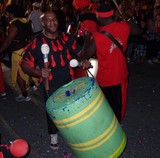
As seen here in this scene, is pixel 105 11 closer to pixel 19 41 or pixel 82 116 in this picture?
pixel 82 116

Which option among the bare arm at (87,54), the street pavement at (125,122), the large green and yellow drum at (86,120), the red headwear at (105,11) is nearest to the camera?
the large green and yellow drum at (86,120)

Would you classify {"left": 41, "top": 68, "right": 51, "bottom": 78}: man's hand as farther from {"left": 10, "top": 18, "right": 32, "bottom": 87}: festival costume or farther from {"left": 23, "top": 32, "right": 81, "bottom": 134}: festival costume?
{"left": 10, "top": 18, "right": 32, "bottom": 87}: festival costume

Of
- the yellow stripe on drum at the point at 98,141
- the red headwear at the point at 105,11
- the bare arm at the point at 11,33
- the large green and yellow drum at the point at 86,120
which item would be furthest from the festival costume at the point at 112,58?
the bare arm at the point at 11,33

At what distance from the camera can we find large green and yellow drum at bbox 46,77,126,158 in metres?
3.08

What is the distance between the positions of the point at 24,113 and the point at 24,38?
1459 millimetres

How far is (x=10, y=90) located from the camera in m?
7.02

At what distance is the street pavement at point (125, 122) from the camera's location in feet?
14.1

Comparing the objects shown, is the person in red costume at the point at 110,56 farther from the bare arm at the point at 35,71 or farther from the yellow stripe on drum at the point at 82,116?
the yellow stripe on drum at the point at 82,116

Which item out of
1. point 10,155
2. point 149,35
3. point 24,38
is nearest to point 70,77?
point 10,155

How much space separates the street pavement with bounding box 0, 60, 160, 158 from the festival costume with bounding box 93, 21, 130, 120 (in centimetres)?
71

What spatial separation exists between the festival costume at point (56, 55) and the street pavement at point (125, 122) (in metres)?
1.01

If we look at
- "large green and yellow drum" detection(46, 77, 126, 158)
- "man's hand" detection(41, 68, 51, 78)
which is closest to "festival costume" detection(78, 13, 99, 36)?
"man's hand" detection(41, 68, 51, 78)

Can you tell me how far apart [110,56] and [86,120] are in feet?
3.79

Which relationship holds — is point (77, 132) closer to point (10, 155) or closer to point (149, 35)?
point (10, 155)
